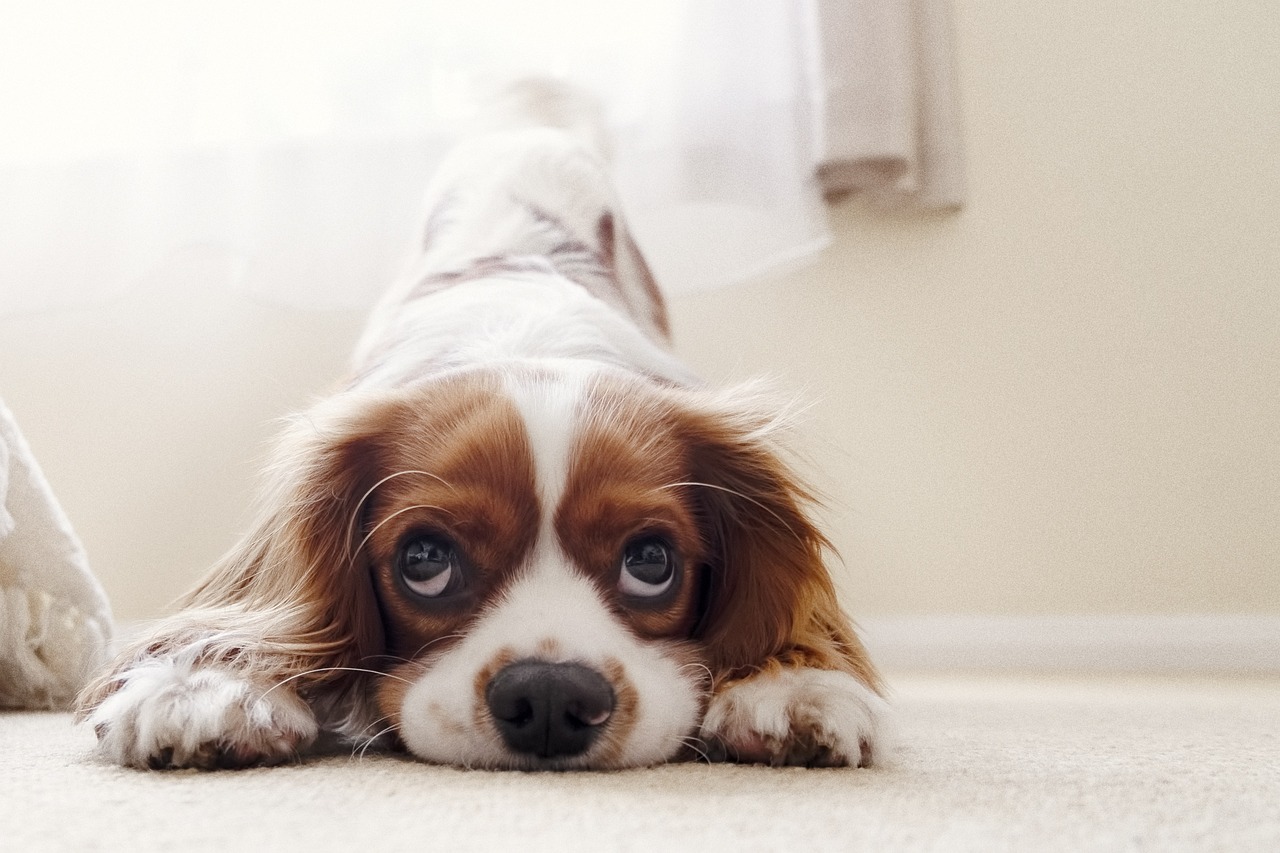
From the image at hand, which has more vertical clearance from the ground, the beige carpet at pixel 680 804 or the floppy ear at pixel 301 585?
the floppy ear at pixel 301 585

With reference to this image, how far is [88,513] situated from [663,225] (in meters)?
1.62

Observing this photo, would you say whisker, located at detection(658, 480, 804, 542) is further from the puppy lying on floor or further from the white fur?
the white fur

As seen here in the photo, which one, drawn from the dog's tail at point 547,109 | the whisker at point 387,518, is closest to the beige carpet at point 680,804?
the whisker at point 387,518

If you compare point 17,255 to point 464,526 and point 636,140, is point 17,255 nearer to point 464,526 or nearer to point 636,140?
point 636,140

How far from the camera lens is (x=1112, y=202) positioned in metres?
2.94

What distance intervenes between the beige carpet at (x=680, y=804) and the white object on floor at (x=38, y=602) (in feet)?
0.96

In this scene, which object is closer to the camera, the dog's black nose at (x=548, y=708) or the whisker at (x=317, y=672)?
the dog's black nose at (x=548, y=708)

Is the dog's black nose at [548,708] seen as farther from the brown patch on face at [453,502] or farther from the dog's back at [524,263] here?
the dog's back at [524,263]

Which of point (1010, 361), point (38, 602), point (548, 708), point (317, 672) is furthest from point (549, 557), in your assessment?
point (1010, 361)

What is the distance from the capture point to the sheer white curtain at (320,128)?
9.37 feet

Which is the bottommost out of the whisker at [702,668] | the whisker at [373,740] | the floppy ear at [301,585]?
the whisker at [373,740]

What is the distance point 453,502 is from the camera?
1.32 m

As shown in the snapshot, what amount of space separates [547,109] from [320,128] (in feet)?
1.85

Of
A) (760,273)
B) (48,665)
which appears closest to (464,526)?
(48,665)
